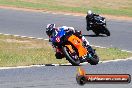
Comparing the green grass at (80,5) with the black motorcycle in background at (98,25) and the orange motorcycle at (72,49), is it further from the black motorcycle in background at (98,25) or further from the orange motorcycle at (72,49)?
the orange motorcycle at (72,49)

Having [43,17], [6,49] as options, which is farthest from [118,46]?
[43,17]

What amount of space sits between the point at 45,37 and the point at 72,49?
28.7ft

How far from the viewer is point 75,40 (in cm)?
1608

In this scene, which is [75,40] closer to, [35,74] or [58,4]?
[35,74]

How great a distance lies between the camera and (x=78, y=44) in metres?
15.9

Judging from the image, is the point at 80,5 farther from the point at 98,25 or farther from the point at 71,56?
the point at 71,56

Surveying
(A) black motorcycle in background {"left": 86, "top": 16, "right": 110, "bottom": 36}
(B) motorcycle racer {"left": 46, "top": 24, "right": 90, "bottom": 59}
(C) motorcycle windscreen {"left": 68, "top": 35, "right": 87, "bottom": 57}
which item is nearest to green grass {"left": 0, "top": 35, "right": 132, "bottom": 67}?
(B) motorcycle racer {"left": 46, "top": 24, "right": 90, "bottom": 59}

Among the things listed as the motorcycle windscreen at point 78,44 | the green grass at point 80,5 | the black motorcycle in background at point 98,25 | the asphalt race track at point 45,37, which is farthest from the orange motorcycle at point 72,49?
the green grass at point 80,5

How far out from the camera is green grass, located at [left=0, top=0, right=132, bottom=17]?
38844mm

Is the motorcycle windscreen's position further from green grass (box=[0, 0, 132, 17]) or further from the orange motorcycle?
green grass (box=[0, 0, 132, 17])

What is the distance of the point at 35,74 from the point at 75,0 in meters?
32.4

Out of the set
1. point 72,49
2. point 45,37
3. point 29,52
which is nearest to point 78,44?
point 72,49

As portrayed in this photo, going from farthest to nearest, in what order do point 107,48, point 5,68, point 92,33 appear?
point 92,33 < point 107,48 < point 5,68

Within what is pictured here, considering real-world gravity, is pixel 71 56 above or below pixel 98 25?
above
